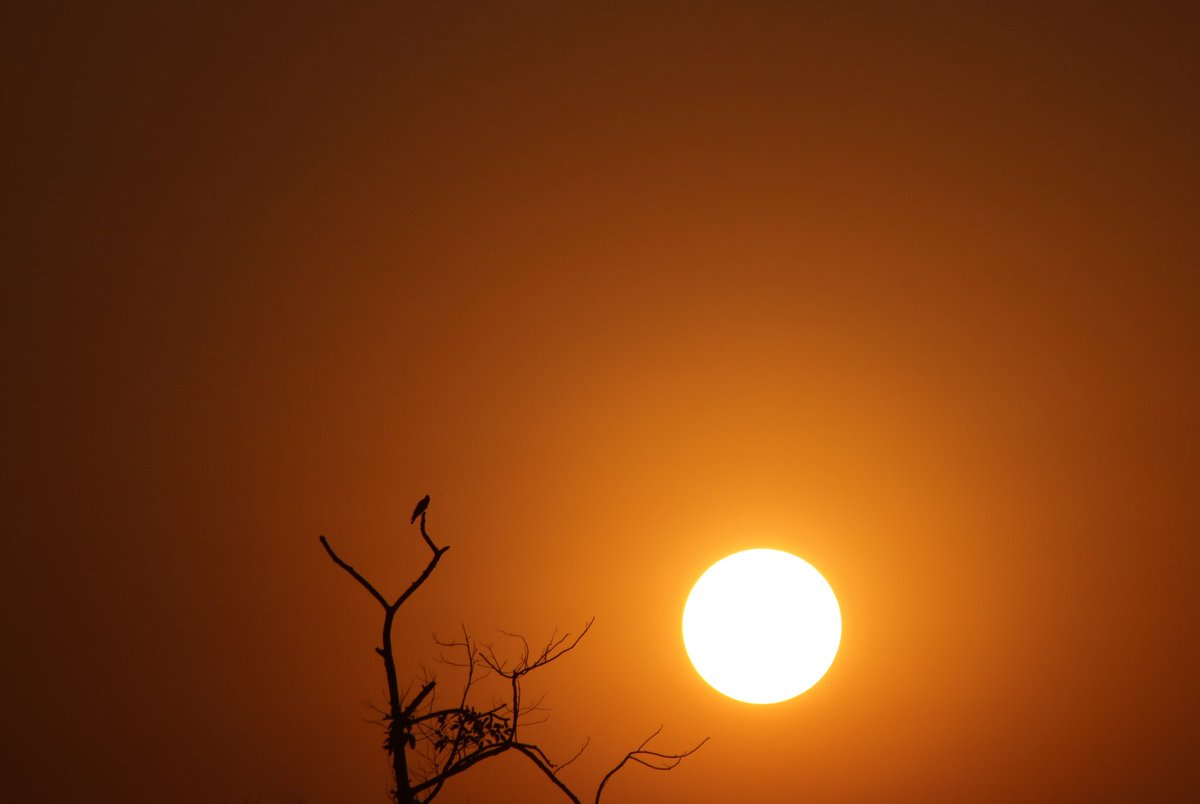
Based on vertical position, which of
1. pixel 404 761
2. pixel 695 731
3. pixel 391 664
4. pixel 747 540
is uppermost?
pixel 747 540

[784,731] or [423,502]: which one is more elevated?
[784,731]

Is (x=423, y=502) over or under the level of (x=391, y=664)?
over

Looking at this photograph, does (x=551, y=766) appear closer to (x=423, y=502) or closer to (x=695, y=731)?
(x=423, y=502)

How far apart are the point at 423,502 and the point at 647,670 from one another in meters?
6.32

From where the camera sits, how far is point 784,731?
32.9ft

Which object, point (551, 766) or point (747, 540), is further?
point (747, 540)

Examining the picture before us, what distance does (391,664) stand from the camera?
12.9 ft

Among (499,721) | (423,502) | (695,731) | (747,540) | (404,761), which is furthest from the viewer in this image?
(695,731)

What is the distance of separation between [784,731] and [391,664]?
6920mm

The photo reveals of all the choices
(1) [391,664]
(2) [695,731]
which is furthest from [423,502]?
(2) [695,731]

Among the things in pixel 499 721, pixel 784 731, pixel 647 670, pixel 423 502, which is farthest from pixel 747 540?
pixel 423 502

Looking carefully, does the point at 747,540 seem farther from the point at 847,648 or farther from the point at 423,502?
the point at 423,502

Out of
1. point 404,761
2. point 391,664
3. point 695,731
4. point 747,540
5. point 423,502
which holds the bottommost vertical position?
point 404,761

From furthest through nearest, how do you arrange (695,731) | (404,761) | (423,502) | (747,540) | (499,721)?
(695,731) < (747,540) < (499,721) < (404,761) < (423,502)
